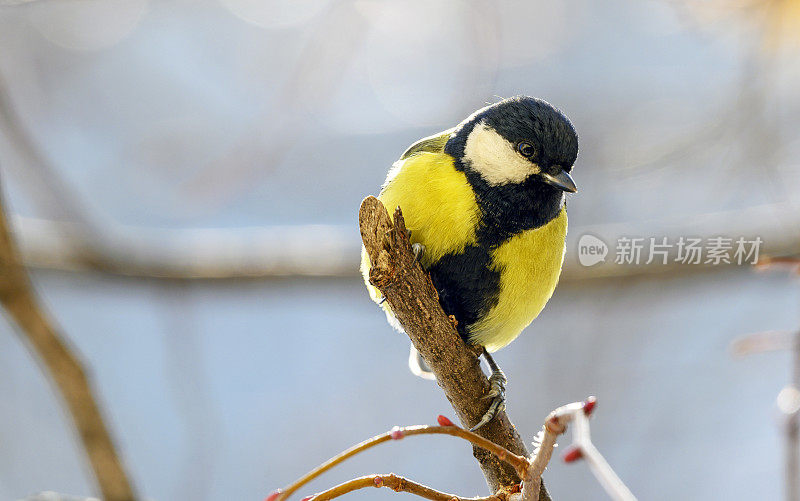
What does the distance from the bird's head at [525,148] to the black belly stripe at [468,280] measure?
184 millimetres

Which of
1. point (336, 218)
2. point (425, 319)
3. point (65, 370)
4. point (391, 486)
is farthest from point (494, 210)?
point (336, 218)

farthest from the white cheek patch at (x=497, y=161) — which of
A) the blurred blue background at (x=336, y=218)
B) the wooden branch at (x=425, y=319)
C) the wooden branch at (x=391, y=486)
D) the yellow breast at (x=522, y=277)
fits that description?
the blurred blue background at (x=336, y=218)

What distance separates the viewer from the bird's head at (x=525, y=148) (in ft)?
5.98

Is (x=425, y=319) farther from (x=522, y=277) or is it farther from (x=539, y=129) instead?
(x=539, y=129)

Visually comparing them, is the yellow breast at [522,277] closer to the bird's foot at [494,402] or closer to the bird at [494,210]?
the bird at [494,210]

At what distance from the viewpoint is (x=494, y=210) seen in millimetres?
1817

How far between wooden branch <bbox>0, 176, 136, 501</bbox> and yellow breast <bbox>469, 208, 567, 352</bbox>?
0.89 meters

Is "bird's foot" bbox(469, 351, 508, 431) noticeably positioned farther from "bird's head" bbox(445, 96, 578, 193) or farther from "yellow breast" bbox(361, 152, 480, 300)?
"bird's head" bbox(445, 96, 578, 193)

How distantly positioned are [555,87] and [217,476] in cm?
284

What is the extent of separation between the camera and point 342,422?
4.51 meters

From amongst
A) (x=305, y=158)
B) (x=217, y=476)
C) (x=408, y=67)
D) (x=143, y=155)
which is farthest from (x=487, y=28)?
(x=217, y=476)

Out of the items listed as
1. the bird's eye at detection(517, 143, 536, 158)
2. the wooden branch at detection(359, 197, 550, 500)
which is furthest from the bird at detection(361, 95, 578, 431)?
the wooden branch at detection(359, 197, 550, 500)

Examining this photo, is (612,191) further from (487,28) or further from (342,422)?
(342,422)

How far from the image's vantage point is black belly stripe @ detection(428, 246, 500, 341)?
1802mm
